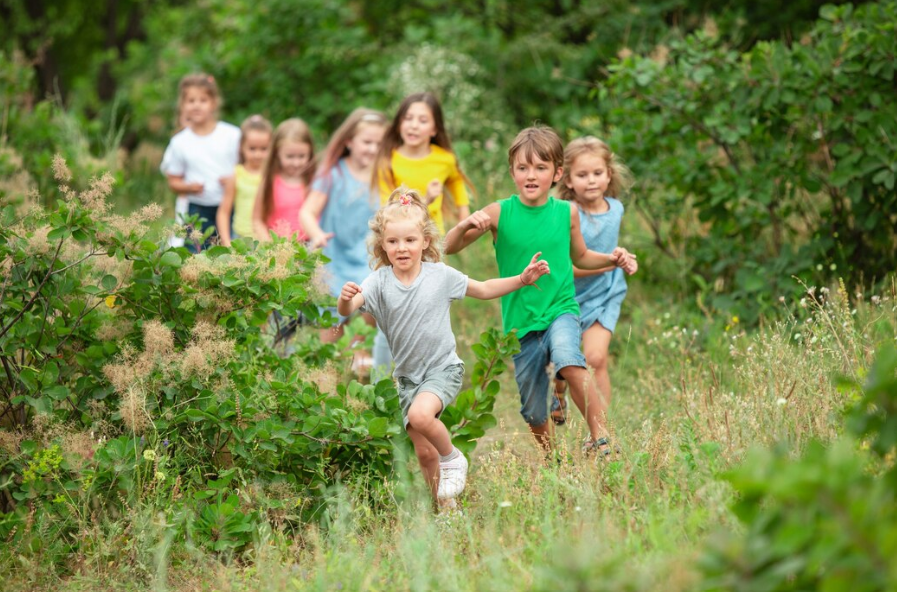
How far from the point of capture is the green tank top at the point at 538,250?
4.56 m

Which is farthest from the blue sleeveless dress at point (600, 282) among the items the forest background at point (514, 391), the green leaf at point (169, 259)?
the green leaf at point (169, 259)

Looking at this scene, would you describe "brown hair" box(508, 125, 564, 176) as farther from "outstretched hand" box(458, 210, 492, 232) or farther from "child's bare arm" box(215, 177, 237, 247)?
"child's bare arm" box(215, 177, 237, 247)

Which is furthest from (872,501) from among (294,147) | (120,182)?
(120,182)

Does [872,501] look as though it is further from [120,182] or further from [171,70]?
[171,70]

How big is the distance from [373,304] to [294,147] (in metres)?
3.12

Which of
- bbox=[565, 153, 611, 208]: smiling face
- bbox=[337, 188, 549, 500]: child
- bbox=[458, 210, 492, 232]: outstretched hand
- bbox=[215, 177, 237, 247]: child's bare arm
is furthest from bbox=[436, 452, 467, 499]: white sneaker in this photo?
bbox=[215, 177, 237, 247]: child's bare arm

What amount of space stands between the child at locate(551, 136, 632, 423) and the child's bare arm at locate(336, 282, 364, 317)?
1.32 meters

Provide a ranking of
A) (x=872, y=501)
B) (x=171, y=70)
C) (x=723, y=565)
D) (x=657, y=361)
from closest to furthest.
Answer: (x=872, y=501) < (x=723, y=565) < (x=657, y=361) < (x=171, y=70)

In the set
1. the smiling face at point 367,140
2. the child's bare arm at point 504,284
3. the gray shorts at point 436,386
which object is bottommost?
the gray shorts at point 436,386

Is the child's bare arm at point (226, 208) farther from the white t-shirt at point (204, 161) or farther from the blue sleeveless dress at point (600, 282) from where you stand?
the blue sleeveless dress at point (600, 282)

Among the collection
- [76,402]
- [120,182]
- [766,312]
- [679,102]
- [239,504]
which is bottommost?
[239,504]

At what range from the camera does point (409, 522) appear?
3781 mm

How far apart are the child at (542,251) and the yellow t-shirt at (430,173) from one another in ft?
4.78

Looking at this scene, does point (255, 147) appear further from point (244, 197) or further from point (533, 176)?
point (533, 176)
